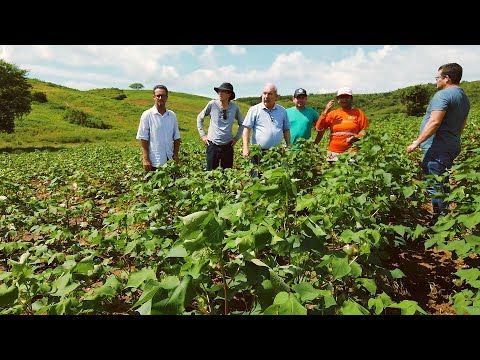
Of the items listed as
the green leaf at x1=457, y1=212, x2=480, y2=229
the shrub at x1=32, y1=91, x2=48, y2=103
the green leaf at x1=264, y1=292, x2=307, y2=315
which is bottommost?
the green leaf at x1=264, y1=292, x2=307, y2=315

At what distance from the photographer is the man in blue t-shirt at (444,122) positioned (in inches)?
141

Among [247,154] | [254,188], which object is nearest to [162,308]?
→ [254,188]

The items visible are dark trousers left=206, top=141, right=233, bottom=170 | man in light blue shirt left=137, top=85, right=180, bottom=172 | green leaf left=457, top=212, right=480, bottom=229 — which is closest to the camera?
green leaf left=457, top=212, right=480, bottom=229

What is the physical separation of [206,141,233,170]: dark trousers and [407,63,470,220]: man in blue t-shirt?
98.3 inches

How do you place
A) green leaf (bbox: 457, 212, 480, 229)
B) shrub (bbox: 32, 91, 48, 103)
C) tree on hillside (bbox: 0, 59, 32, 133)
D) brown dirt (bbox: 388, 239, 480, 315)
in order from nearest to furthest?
green leaf (bbox: 457, 212, 480, 229) < brown dirt (bbox: 388, 239, 480, 315) < tree on hillside (bbox: 0, 59, 32, 133) < shrub (bbox: 32, 91, 48, 103)

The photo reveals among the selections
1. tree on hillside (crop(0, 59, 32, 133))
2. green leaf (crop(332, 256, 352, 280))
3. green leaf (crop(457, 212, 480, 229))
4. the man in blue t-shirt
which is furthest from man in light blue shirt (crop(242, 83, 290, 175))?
tree on hillside (crop(0, 59, 32, 133))

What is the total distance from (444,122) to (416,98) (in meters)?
52.7

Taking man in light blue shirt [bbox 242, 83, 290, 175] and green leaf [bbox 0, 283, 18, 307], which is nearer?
green leaf [bbox 0, 283, 18, 307]

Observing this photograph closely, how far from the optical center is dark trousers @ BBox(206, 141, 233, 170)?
5094 mm

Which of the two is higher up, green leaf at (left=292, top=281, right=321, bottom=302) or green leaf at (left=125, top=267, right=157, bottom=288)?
green leaf at (left=292, top=281, right=321, bottom=302)

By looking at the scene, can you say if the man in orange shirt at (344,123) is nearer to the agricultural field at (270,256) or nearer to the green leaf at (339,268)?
the agricultural field at (270,256)

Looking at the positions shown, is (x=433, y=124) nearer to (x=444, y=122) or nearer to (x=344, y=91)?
(x=444, y=122)

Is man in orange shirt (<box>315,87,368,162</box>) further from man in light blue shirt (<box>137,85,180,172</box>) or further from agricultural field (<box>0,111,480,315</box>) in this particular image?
man in light blue shirt (<box>137,85,180,172</box>)
